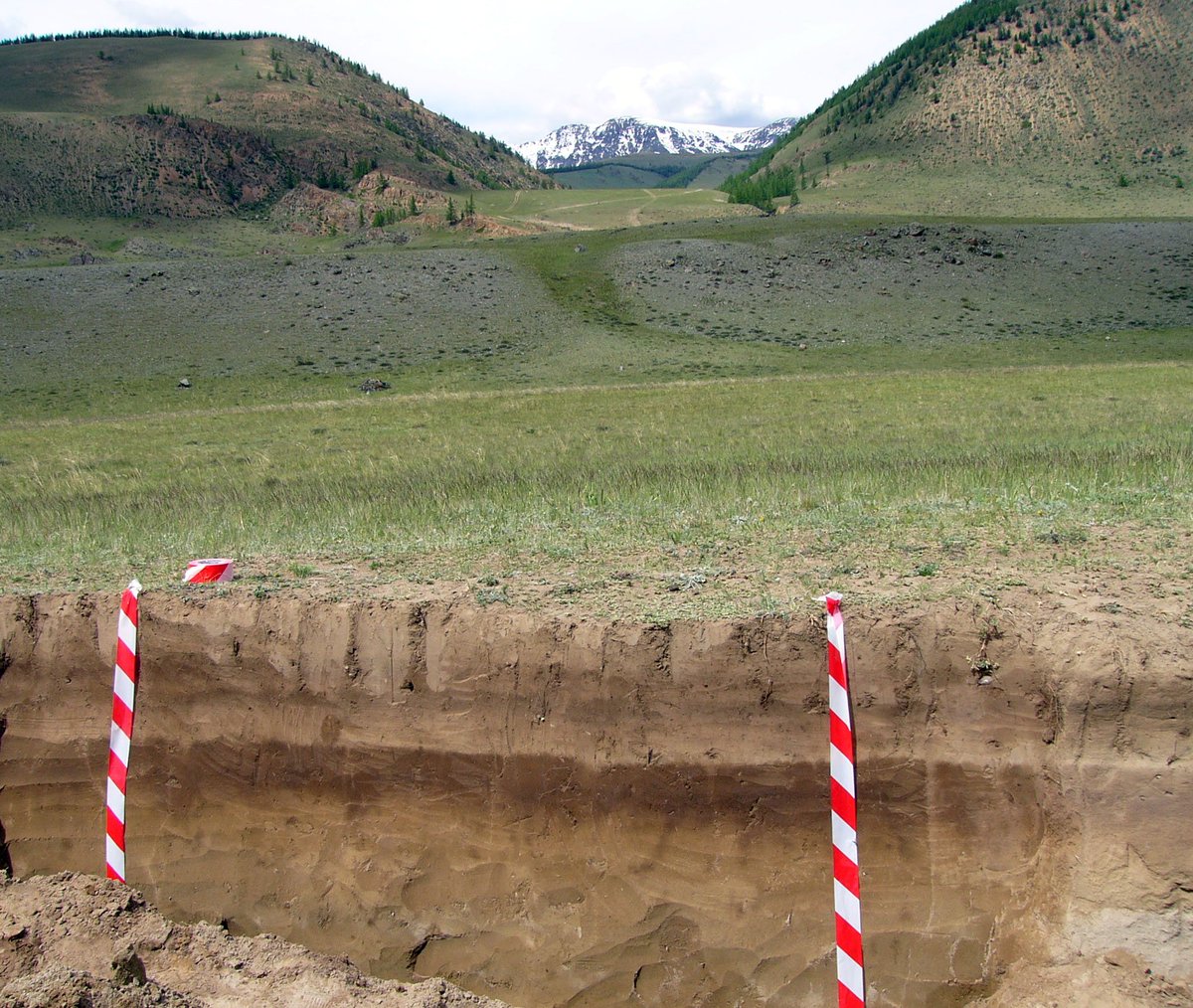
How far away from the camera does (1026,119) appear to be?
364ft

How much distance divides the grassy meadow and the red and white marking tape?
8.1 inches

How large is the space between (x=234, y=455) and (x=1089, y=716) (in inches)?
759

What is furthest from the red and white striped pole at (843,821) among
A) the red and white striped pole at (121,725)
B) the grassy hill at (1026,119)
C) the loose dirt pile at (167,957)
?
the grassy hill at (1026,119)

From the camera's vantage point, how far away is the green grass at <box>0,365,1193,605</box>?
29.4ft

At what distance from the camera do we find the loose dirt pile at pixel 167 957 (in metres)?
5.69

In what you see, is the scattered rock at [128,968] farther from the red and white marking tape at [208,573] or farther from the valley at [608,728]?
the red and white marking tape at [208,573]

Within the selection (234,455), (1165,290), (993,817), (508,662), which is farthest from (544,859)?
(1165,290)

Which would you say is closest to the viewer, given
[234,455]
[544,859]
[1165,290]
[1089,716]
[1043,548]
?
[1089,716]

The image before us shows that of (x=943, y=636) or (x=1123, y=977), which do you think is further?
(x=943, y=636)

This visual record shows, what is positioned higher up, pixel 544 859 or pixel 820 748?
pixel 820 748

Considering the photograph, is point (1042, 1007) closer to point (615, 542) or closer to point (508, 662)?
point (508, 662)

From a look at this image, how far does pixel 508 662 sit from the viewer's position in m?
6.70

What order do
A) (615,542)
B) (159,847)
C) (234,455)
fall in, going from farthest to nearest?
(234,455) < (615,542) < (159,847)

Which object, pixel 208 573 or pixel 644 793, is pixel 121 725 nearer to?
pixel 208 573
